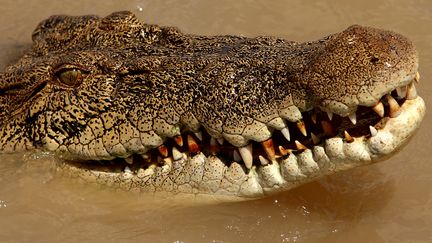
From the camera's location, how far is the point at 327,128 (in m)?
3.58

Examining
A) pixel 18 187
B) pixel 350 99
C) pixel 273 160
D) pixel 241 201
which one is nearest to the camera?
pixel 350 99

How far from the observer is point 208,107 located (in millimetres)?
3793

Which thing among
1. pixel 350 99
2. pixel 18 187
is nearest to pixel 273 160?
pixel 350 99

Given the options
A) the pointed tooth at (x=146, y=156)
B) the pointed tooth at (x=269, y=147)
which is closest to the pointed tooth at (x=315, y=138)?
the pointed tooth at (x=269, y=147)

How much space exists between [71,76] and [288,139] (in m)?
1.54

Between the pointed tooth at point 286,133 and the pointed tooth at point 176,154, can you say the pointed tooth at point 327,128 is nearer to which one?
the pointed tooth at point 286,133

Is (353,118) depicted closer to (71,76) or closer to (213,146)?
(213,146)

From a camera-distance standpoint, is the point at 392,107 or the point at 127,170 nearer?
the point at 392,107

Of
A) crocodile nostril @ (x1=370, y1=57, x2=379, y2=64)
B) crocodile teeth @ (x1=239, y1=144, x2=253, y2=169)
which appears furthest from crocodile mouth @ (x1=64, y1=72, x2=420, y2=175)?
crocodile nostril @ (x1=370, y1=57, x2=379, y2=64)

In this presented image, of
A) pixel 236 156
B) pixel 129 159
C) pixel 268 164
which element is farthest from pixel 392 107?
pixel 129 159

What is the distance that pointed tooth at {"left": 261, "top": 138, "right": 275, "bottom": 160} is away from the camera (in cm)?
368

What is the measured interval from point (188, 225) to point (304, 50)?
4.45 ft

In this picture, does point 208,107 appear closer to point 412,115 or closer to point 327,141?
point 327,141

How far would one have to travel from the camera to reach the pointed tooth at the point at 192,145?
13.0ft
